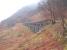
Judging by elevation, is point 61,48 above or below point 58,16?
below

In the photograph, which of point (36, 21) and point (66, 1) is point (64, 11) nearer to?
point (66, 1)

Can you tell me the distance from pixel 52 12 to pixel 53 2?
0.25m

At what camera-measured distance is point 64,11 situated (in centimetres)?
457

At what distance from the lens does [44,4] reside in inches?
183

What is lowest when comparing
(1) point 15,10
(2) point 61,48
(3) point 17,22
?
(2) point 61,48

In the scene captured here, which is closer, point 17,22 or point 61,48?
point 61,48

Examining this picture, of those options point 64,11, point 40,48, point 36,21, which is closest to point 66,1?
point 64,11

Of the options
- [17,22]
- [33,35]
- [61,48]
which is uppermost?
[17,22]

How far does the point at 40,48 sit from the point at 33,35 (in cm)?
38

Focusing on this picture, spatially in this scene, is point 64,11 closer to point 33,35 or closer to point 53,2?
point 53,2

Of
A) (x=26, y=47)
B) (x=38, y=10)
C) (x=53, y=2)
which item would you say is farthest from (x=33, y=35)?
(x=53, y=2)

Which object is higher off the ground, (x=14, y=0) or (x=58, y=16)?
(x=14, y=0)

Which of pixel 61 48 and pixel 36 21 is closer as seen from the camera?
pixel 61 48

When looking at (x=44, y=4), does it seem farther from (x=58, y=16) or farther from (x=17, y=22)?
(x=17, y=22)
